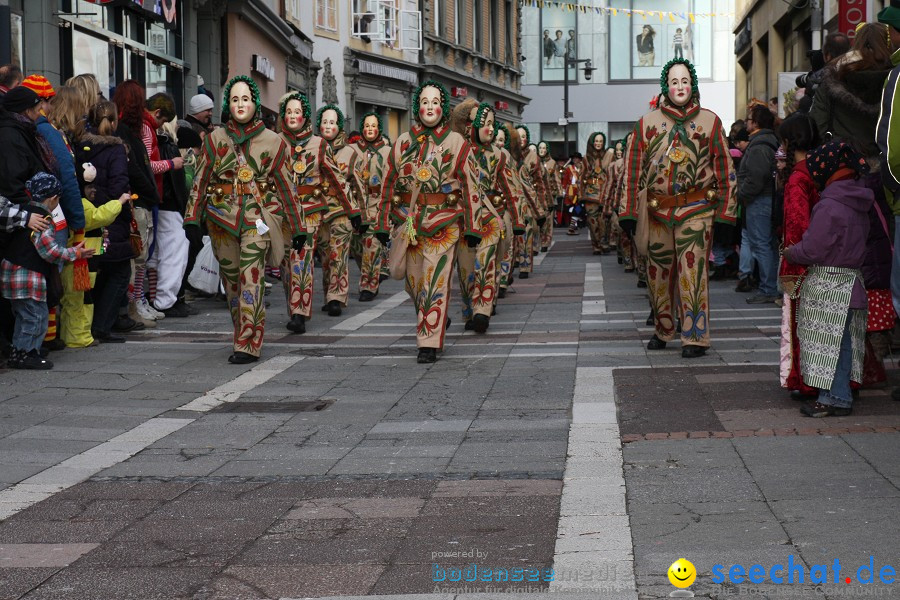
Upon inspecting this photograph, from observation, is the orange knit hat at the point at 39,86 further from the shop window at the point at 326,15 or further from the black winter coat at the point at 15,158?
the shop window at the point at 326,15

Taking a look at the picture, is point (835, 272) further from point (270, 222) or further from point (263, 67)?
point (263, 67)

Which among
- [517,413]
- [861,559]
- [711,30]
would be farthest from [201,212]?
[711,30]

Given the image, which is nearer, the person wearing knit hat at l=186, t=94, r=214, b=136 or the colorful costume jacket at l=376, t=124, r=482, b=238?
the colorful costume jacket at l=376, t=124, r=482, b=238

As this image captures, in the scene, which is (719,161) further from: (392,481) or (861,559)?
(861,559)

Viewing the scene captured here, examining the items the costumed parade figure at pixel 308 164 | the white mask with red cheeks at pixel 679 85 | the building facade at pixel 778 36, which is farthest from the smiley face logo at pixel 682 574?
the building facade at pixel 778 36

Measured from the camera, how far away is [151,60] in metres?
21.4

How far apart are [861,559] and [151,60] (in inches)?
719

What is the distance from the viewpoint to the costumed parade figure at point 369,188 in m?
15.9

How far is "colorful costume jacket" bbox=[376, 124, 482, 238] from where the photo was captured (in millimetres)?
10766

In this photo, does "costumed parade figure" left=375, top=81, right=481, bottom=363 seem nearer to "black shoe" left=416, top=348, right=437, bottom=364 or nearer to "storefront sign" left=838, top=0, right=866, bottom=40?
"black shoe" left=416, top=348, right=437, bottom=364

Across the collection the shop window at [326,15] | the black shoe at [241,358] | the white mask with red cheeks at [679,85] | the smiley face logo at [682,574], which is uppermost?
the shop window at [326,15]

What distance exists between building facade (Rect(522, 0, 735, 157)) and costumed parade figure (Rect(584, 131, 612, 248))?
3318cm

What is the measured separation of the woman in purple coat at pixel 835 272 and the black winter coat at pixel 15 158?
5.12 meters

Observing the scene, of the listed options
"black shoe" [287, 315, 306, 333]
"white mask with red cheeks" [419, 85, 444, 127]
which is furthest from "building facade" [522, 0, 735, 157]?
"white mask with red cheeks" [419, 85, 444, 127]
